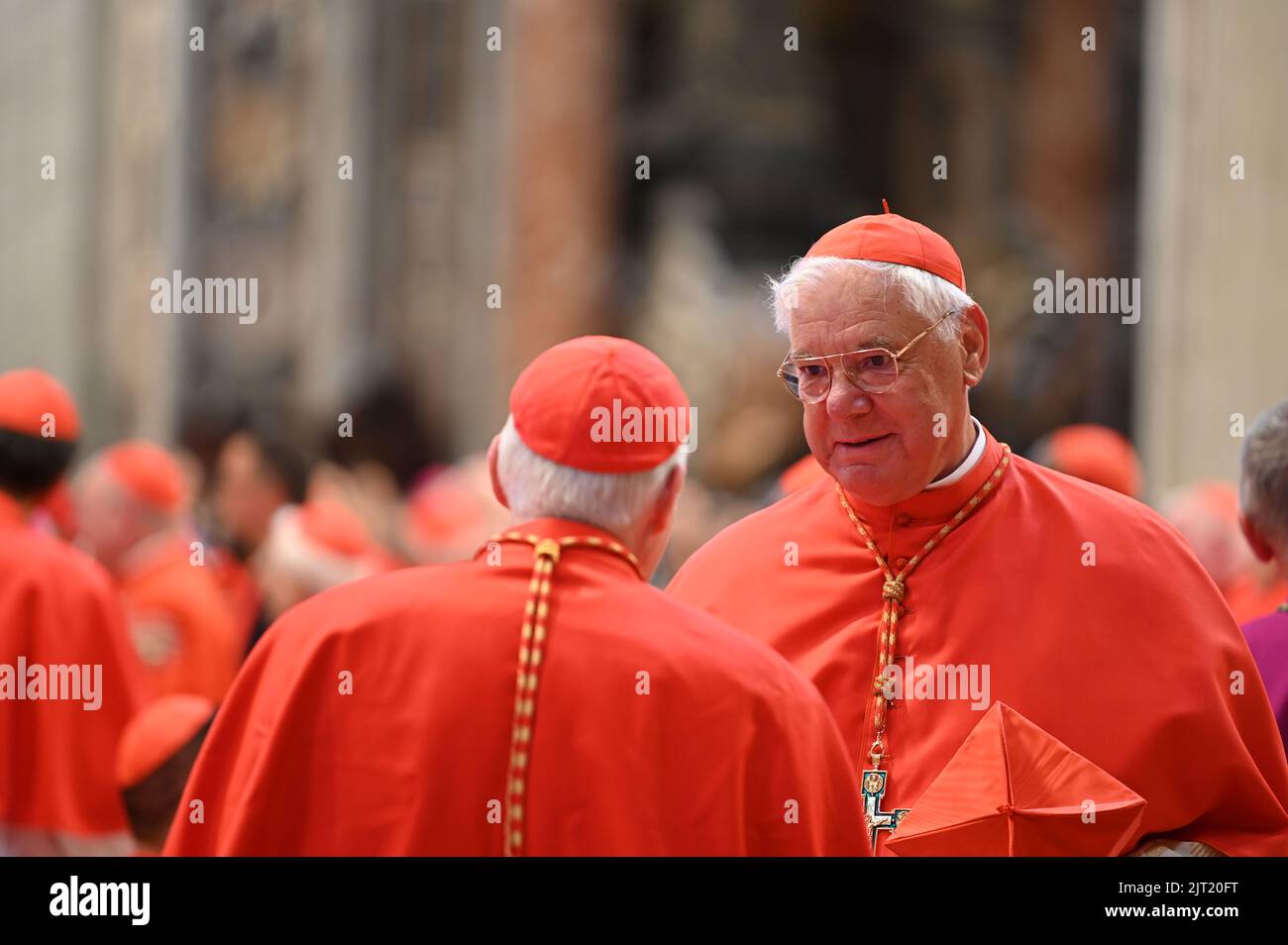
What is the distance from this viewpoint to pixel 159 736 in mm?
4551

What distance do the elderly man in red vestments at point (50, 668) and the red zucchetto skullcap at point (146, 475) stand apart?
1.61 m

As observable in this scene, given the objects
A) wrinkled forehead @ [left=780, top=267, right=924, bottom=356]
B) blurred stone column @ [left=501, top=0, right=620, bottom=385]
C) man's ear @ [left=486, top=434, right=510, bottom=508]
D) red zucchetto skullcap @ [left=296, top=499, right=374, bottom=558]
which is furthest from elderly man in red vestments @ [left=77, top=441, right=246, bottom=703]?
blurred stone column @ [left=501, top=0, right=620, bottom=385]

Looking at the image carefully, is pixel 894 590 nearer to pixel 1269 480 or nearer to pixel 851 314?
pixel 851 314

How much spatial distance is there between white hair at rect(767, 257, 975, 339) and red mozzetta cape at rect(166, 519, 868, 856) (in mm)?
987

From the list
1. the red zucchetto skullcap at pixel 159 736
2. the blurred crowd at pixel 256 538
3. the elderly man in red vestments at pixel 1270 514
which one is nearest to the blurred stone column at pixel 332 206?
the blurred crowd at pixel 256 538

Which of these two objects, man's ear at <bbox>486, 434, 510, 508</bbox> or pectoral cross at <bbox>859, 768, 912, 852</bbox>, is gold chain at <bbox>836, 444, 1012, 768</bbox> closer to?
pectoral cross at <bbox>859, 768, 912, 852</bbox>

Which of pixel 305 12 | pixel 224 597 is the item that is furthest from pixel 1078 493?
pixel 305 12

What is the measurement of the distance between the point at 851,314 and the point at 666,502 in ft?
2.33

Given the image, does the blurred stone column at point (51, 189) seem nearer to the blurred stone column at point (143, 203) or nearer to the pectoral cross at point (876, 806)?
the blurred stone column at point (143, 203)

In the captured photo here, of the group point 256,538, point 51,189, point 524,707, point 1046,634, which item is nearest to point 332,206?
point 51,189

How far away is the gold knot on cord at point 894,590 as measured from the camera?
12.6 feet

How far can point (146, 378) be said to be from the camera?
1349 centimetres

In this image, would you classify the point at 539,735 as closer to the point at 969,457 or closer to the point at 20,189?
the point at 969,457
